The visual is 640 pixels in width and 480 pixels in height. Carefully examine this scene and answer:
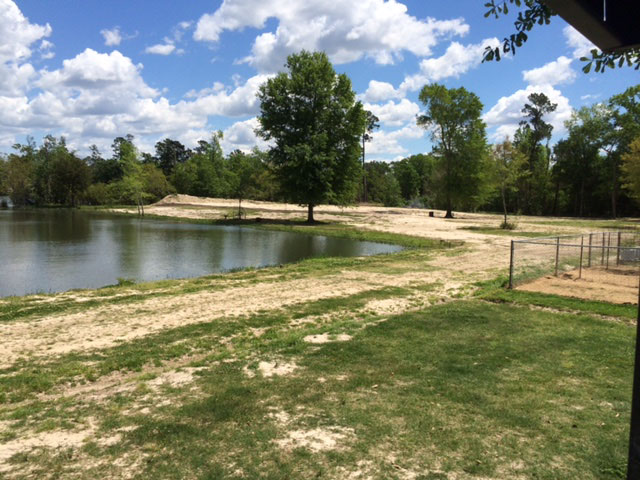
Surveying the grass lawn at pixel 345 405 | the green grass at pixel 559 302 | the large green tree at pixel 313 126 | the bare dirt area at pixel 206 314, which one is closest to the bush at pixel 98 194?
the large green tree at pixel 313 126

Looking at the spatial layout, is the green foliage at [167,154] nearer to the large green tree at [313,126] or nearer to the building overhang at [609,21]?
the large green tree at [313,126]

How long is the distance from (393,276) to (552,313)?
6681 millimetres

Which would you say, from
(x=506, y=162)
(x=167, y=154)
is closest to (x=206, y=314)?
(x=506, y=162)

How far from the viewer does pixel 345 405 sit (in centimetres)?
582

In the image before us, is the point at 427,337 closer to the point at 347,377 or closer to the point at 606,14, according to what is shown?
the point at 347,377

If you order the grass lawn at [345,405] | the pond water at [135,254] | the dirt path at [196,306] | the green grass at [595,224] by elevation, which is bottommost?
the pond water at [135,254]

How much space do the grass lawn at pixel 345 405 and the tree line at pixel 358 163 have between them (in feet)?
112

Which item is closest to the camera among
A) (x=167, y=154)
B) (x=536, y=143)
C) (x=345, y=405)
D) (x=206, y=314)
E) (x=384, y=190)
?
(x=345, y=405)

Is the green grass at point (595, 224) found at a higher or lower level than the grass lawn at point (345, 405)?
higher

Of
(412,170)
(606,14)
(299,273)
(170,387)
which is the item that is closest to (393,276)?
(299,273)

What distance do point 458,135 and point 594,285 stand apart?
41761mm

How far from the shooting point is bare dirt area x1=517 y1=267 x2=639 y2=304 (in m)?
12.9

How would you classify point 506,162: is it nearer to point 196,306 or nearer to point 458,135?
point 458,135

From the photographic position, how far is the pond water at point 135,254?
18.4m
